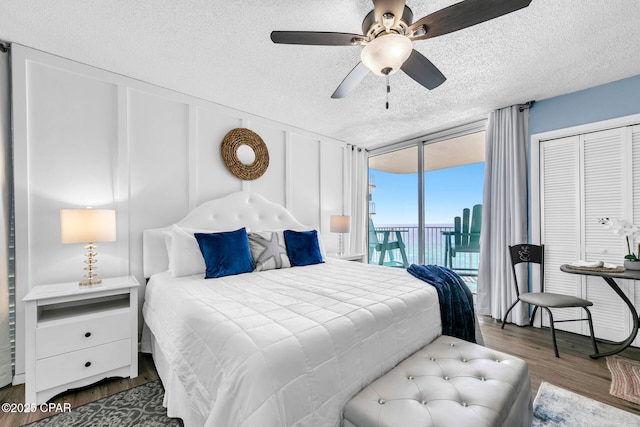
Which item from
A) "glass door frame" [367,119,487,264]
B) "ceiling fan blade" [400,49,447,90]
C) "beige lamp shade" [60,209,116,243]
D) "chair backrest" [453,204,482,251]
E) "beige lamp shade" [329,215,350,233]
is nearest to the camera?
"ceiling fan blade" [400,49,447,90]

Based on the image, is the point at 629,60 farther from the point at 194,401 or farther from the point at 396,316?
the point at 194,401

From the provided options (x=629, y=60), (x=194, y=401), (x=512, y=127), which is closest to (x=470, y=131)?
(x=512, y=127)

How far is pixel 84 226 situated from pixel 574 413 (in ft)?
11.8

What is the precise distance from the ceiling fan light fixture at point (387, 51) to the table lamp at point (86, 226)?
2.27m

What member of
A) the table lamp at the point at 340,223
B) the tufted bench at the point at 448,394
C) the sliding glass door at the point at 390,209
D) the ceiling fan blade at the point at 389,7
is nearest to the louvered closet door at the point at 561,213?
the sliding glass door at the point at 390,209

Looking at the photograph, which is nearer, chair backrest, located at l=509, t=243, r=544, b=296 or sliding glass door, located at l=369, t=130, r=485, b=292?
chair backrest, located at l=509, t=243, r=544, b=296

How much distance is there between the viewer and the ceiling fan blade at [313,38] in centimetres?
158

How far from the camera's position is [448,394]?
1.17 meters

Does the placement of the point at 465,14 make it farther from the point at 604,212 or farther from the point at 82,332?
the point at 82,332

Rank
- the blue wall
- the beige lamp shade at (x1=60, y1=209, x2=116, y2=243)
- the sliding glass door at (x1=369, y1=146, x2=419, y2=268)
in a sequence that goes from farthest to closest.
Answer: the sliding glass door at (x1=369, y1=146, x2=419, y2=268), the blue wall, the beige lamp shade at (x1=60, y1=209, x2=116, y2=243)

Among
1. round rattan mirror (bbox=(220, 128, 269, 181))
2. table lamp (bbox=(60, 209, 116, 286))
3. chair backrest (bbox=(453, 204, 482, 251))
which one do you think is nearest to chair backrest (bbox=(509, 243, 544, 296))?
chair backrest (bbox=(453, 204, 482, 251))

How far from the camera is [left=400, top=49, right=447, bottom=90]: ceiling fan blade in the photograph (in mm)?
1789

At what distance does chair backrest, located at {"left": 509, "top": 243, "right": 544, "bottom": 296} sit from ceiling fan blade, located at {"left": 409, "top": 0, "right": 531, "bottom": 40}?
2631 mm

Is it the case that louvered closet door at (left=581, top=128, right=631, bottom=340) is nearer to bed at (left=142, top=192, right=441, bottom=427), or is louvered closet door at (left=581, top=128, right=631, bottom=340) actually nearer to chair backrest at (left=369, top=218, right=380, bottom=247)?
bed at (left=142, top=192, right=441, bottom=427)
